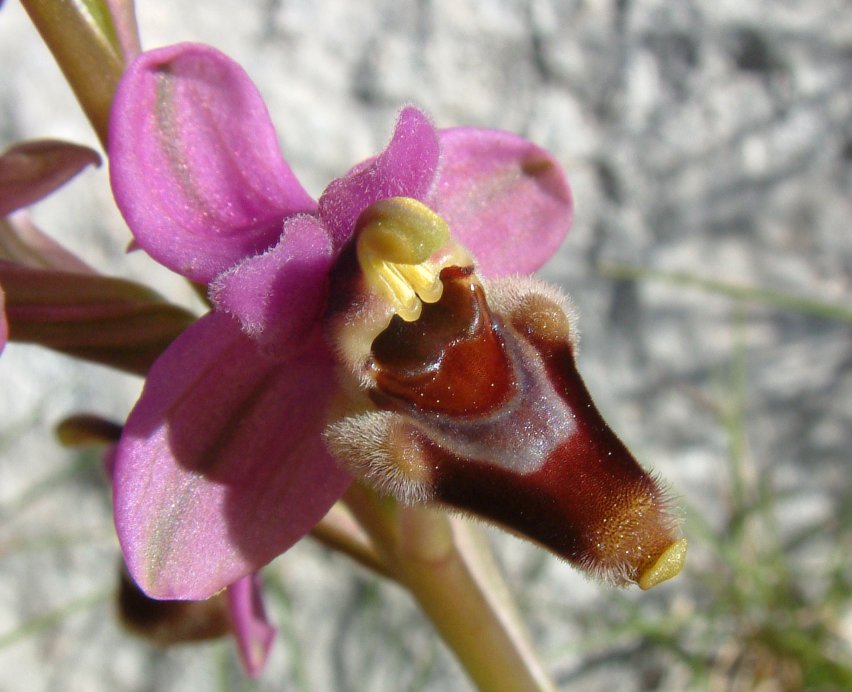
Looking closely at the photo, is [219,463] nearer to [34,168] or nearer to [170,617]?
[34,168]

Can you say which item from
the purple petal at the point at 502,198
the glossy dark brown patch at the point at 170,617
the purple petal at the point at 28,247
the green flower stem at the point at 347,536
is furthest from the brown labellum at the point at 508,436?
the glossy dark brown patch at the point at 170,617

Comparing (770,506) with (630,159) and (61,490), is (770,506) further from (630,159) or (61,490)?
(61,490)

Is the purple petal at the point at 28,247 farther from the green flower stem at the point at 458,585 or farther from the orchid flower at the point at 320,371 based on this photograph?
the green flower stem at the point at 458,585

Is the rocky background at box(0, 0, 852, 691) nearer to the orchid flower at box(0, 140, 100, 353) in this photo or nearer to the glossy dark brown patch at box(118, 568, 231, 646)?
the glossy dark brown patch at box(118, 568, 231, 646)

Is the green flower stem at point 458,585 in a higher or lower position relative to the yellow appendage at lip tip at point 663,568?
lower

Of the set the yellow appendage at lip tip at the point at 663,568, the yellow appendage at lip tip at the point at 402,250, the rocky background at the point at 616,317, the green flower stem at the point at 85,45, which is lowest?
the rocky background at the point at 616,317

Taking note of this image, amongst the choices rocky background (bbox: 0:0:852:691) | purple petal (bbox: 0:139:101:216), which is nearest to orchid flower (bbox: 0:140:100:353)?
purple petal (bbox: 0:139:101:216)
